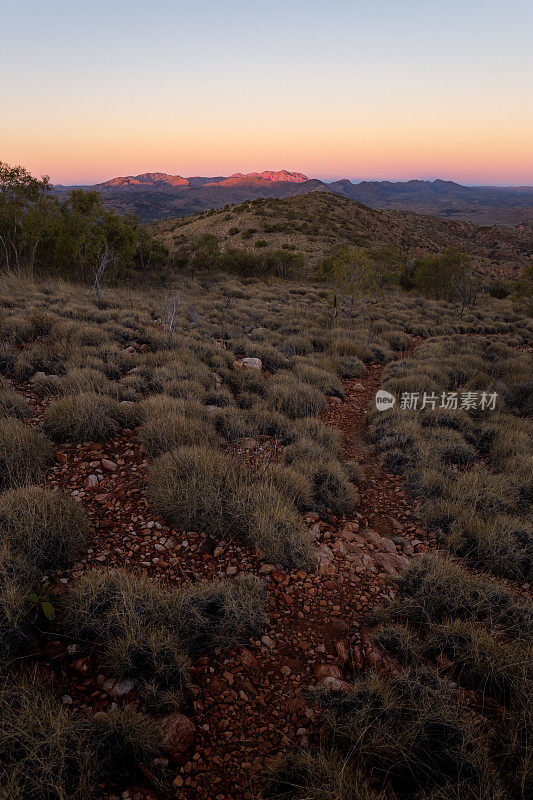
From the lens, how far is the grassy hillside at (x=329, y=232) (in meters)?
42.7

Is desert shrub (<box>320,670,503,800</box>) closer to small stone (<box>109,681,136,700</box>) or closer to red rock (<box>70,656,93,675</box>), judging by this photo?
small stone (<box>109,681,136,700</box>)

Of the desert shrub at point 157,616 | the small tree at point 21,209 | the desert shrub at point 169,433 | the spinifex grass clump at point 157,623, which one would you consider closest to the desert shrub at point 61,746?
the spinifex grass clump at point 157,623

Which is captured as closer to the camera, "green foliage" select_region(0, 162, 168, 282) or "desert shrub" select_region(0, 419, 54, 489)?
"desert shrub" select_region(0, 419, 54, 489)

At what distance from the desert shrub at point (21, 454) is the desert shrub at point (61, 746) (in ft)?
7.49

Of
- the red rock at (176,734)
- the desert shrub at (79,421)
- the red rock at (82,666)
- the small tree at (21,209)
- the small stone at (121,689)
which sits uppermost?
the small tree at (21,209)

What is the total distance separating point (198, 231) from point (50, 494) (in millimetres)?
50294

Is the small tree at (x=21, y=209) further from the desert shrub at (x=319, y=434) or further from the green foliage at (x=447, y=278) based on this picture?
Result: the green foliage at (x=447, y=278)

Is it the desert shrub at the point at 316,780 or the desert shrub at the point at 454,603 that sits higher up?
the desert shrub at the point at 316,780

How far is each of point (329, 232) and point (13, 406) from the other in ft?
161

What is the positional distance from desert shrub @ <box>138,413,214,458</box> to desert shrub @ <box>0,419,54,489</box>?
45.9 inches

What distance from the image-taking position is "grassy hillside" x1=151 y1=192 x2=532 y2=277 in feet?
140

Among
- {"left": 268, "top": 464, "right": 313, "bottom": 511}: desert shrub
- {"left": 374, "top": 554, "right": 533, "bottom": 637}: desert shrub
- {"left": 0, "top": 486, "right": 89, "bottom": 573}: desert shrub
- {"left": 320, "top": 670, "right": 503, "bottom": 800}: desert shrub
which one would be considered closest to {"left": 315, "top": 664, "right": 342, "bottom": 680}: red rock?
{"left": 320, "top": 670, "right": 503, "bottom": 800}: desert shrub

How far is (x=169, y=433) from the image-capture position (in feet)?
16.5

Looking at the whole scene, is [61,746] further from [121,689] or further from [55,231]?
[55,231]
